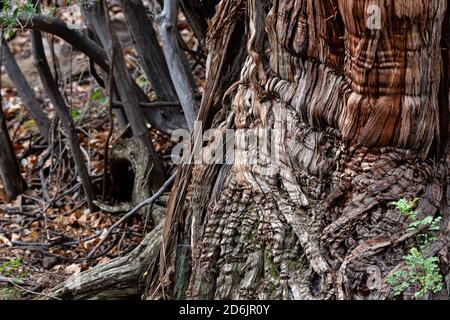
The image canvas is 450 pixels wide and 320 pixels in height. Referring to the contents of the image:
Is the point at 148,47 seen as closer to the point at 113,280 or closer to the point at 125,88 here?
the point at 125,88

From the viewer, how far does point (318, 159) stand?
3.21 metres

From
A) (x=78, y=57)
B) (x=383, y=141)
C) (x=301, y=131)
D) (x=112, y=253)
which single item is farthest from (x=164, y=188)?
(x=78, y=57)

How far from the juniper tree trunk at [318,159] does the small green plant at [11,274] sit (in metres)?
0.96

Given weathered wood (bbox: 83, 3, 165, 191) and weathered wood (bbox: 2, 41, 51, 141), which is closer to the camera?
weathered wood (bbox: 83, 3, 165, 191)

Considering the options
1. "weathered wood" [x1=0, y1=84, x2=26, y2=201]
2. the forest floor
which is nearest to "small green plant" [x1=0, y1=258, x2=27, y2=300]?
the forest floor

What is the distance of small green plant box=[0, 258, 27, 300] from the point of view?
3.96 m

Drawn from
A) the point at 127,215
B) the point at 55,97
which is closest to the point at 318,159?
the point at 127,215

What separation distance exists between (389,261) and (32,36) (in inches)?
130

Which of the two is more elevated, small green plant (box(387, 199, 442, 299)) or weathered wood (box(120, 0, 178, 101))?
weathered wood (box(120, 0, 178, 101))

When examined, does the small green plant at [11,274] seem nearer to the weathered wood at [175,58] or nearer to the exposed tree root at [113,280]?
the exposed tree root at [113,280]

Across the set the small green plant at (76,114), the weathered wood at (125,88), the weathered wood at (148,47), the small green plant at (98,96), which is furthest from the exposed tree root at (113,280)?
the small green plant at (98,96)

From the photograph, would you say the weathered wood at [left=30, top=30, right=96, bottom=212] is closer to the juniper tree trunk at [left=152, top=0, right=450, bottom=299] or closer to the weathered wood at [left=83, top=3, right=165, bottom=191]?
the weathered wood at [left=83, top=3, right=165, bottom=191]

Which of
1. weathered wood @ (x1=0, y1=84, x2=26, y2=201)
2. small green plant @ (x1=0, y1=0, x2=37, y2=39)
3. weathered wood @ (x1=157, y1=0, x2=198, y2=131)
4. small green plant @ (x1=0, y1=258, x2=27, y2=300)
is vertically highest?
small green plant @ (x1=0, y1=0, x2=37, y2=39)

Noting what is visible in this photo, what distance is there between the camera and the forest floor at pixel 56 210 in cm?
447
